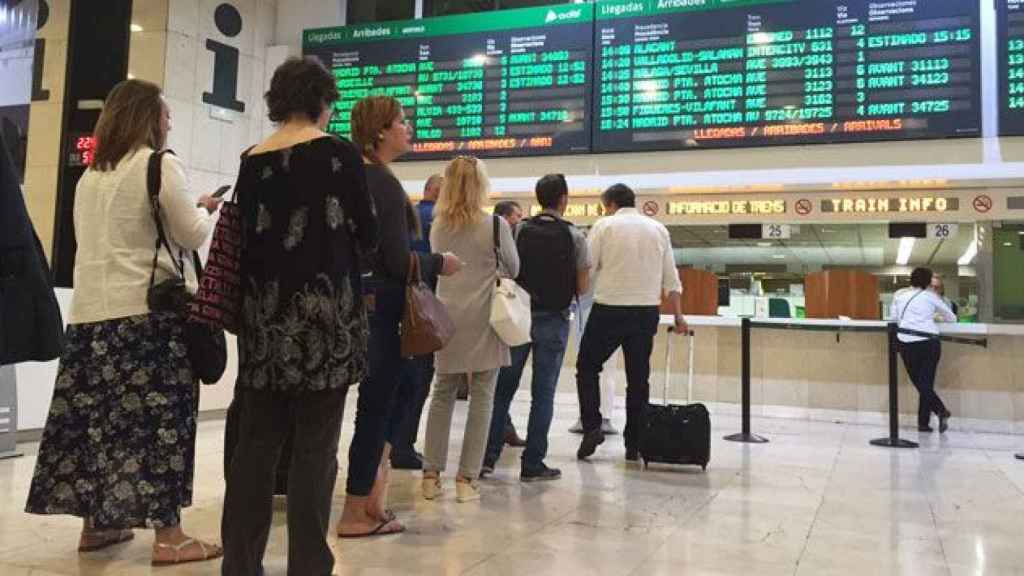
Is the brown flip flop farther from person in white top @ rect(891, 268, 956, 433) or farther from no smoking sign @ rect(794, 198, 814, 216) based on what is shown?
no smoking sign @ rect(794, 198, 814, 216)

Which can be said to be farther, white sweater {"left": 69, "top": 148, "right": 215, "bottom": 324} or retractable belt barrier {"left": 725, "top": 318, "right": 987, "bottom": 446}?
retractable belt barrier {"left": 725, "top": 318, "right": 987, "bottom": 446}

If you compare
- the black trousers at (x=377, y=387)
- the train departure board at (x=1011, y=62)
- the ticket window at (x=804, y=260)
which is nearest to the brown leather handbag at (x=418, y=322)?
the black trousers at (x=377, y=387)

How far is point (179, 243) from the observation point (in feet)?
7.97

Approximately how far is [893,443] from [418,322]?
13.4ft

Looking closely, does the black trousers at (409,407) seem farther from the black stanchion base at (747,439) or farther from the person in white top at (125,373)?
the black stanchion base at (747,439)

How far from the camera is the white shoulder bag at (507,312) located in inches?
124

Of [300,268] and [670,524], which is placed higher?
[300,268]

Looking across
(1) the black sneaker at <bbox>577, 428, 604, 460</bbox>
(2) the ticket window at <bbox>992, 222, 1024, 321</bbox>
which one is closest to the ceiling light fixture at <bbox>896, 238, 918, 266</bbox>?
(2) the ticket window at <bbox>992, 222, 1024, 321</bbox>

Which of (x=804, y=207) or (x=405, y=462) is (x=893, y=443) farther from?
(x=405, y=462)

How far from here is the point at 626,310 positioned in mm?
4223

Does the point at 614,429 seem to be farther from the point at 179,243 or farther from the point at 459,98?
the point at 179,243

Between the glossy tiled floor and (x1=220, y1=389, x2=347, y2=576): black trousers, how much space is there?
1.43ft

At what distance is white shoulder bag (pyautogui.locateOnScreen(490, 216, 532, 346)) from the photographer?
3148 millimetres

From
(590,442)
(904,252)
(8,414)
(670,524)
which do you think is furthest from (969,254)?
(8,414)
